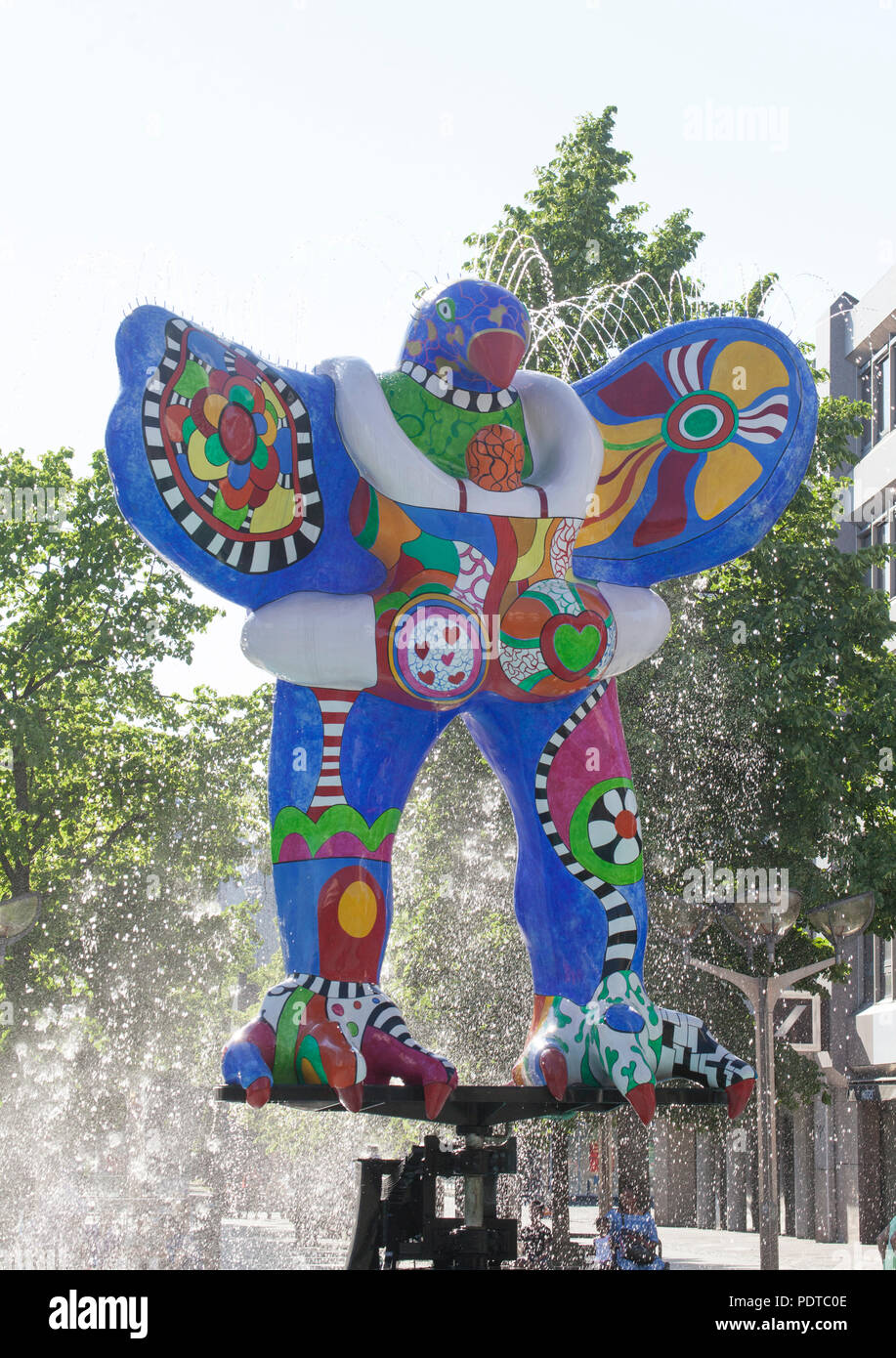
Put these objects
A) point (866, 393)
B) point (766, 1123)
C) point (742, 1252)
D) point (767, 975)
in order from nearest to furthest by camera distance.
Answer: point (766, 1123) < point (767, 975) < point (742, 1252) < point (866, 393)

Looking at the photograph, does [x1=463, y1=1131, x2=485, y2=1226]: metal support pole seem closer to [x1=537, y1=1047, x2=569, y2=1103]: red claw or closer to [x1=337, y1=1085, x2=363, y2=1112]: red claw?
[x1=537, y1=1047, x2=569, y2=1103]: red claw

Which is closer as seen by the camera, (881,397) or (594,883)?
(594,883)

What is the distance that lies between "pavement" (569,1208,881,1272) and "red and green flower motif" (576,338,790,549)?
11.8 m

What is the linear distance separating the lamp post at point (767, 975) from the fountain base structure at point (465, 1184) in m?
4.37

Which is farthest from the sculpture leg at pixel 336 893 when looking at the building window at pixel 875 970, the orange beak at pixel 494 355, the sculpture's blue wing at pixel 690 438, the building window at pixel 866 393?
the building window at pixel 866 393

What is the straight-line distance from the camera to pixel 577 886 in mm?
5090

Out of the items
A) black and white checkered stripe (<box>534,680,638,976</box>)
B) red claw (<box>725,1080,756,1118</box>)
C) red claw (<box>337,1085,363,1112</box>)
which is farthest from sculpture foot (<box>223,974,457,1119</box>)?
red claw (<box>725,1080,756,1118</box>)

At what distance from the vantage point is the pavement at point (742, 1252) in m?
17.2

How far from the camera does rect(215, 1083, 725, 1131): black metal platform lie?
14.6ft

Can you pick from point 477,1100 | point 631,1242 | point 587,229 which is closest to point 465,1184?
point 477,1100

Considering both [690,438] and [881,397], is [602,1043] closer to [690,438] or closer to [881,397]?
[690,438]

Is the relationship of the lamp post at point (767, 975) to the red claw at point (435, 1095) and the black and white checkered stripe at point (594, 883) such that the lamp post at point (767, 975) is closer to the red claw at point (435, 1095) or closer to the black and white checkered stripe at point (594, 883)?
the black and white checkered stripe at point (594, 883)

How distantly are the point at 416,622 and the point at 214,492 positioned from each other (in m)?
0.82
